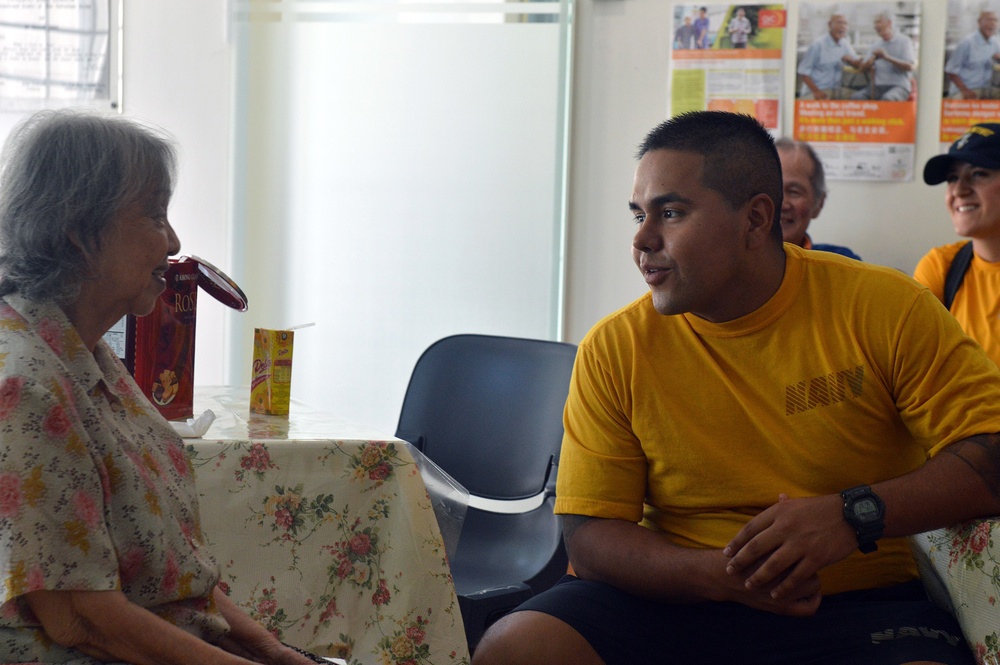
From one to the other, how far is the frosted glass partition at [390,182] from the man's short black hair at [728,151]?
52.2 inches

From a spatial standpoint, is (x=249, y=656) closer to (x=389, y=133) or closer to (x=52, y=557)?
Result: (x=52, y=557)

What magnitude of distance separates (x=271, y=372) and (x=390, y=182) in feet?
4.55

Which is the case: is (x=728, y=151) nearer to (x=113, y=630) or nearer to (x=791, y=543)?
(x=791, y=543)

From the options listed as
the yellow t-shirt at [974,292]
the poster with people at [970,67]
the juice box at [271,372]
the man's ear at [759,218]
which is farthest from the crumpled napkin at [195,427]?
the poster with people at [970,67]

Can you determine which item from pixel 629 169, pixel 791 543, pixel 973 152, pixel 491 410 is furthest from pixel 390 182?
pixel 791 543

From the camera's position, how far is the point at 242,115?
287 cm

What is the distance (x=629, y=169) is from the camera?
2781 mm

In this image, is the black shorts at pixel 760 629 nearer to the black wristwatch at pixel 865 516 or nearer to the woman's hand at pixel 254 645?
the black wristwatch at pixel 865 516

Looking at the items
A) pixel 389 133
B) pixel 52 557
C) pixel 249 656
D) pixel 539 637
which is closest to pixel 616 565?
pixel 539 637

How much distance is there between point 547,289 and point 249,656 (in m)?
1.85

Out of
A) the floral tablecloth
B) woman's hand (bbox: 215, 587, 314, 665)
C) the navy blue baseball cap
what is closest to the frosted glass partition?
the navy blue baseball cap

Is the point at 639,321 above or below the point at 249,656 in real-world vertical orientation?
above

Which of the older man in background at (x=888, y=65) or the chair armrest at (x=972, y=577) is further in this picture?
the older man in background at (x=888, y=65)

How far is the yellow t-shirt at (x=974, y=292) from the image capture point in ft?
7.61
